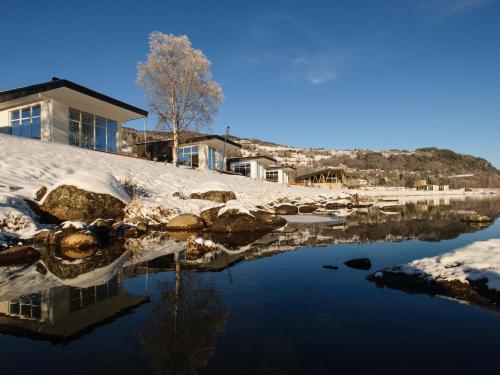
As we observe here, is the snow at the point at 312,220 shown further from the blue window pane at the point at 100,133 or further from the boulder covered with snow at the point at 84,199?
the blue window pane at the point at 100,133

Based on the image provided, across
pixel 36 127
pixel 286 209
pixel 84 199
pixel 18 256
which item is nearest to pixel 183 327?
pixel 18 256

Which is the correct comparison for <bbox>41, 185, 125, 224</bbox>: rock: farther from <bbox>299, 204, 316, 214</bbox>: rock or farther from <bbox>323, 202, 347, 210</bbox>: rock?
<bbox>323, 202, 347, 210</bbox>: rock

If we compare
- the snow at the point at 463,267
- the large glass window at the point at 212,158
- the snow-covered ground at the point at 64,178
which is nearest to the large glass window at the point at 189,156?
the large glass window at the point at 212,158

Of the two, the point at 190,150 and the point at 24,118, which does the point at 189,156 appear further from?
the point at 24,118

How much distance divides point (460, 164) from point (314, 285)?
203837 millimetres

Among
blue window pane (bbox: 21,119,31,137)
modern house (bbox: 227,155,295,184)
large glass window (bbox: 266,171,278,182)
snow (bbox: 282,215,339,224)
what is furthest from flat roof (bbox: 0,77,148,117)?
large glass window (bbox: 266,171,278,182)

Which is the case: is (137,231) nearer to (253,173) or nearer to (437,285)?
(437,285)

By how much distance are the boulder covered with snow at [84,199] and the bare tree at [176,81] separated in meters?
17.5

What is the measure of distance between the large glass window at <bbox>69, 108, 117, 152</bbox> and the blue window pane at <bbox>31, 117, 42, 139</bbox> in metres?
2.16

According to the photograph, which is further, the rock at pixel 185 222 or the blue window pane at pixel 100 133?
the blue window pane at pixel 100 133

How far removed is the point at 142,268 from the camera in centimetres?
719

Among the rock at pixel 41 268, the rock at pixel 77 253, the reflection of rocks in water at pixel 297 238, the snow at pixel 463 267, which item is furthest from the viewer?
the rock at pixel 77 253

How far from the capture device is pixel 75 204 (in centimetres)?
1179

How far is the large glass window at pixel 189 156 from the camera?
40.9 meters
